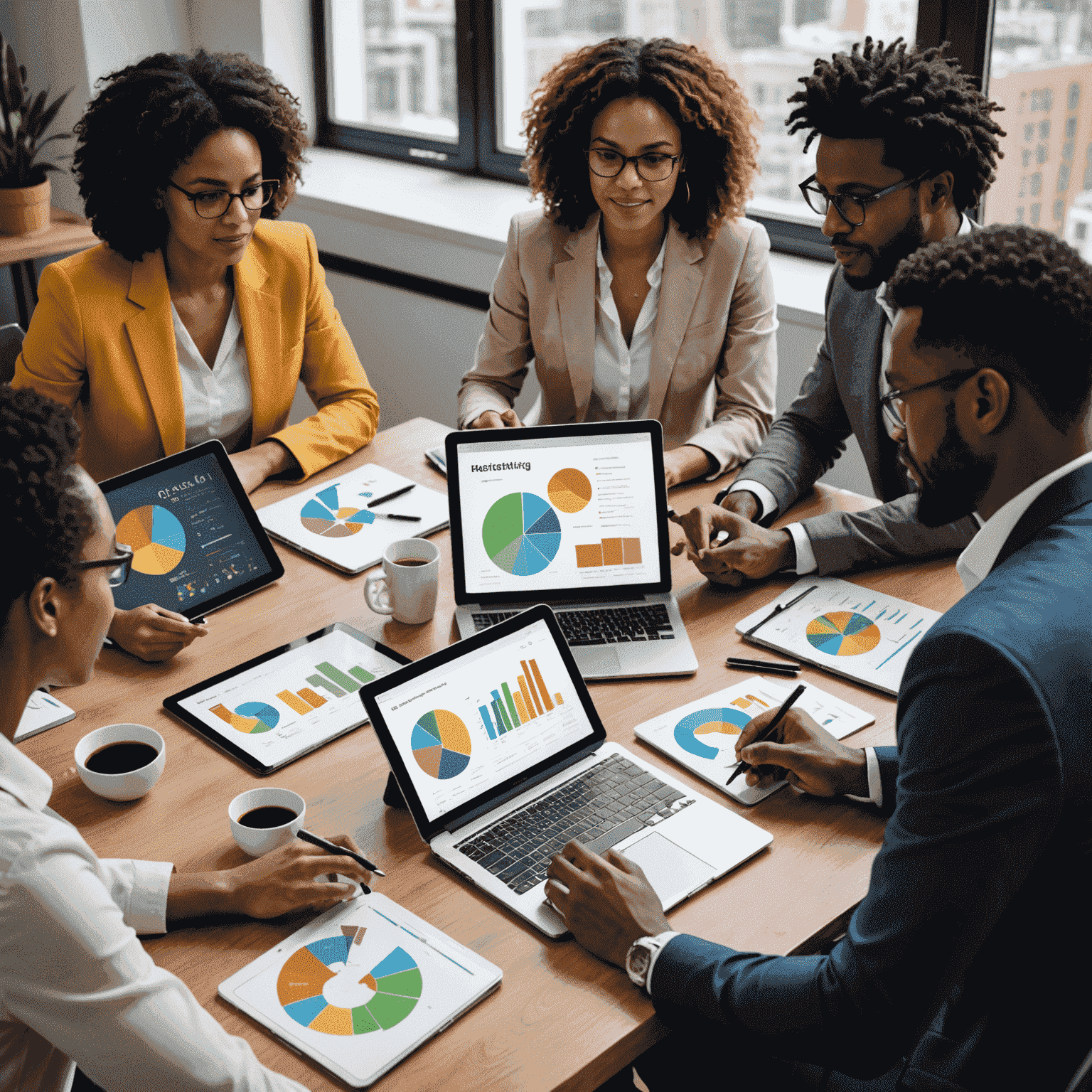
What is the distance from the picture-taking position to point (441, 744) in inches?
54.5

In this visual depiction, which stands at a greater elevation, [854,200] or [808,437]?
[854,200]

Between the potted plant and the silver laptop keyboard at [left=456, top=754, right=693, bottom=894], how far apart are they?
3.01 meters

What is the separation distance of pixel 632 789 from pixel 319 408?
1306 mm

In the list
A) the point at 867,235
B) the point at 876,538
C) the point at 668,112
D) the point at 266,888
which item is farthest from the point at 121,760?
the point at 668,112

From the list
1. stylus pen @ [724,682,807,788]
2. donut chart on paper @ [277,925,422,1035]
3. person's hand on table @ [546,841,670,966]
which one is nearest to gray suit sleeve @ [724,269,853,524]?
stylus pen @ [724,682,807,788]

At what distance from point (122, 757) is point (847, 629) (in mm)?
1059

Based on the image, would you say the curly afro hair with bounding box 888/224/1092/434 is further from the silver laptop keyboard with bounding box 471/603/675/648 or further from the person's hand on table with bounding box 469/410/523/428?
the person's hand on table with bounding box 469/410/523/428

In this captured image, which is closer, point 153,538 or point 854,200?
point 153,538

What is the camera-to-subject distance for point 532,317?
2473 mm

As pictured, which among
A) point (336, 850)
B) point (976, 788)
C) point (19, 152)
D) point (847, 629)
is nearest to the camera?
point (976, 788)

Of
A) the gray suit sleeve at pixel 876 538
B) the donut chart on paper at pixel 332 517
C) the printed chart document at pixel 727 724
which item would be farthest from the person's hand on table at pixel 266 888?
the gray suit sleeve at pixel 876 538

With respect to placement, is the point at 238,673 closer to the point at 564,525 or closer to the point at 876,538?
the point at 564,525

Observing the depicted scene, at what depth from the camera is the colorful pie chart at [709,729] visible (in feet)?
4.97

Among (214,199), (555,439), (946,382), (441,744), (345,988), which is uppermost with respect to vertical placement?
(214,199)
